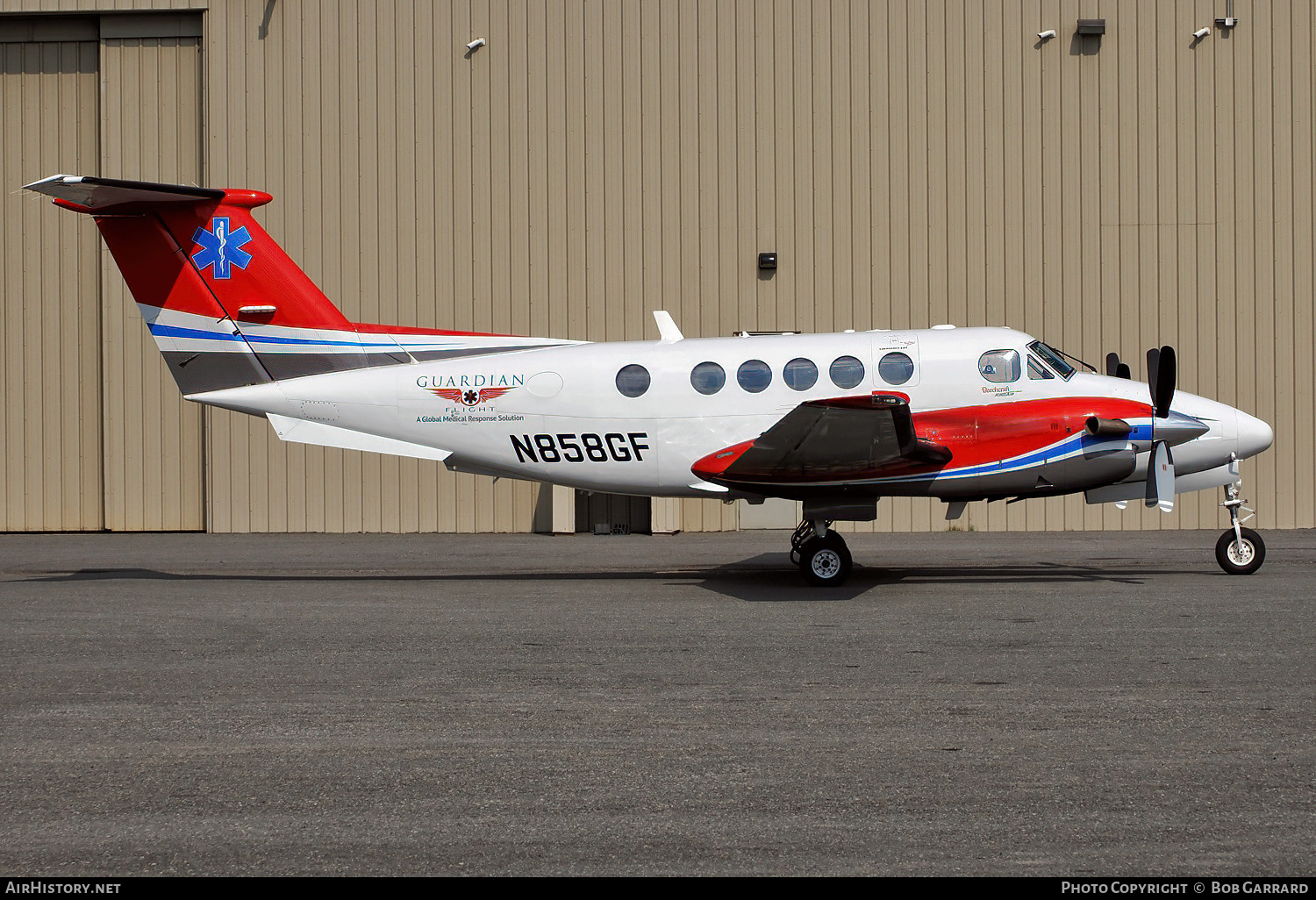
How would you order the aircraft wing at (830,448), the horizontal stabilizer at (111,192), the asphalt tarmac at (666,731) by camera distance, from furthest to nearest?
the horizontal stabilizer at (111,192) < the aircraft wing at (830,448) < the asphalt tarmac at (666,731)

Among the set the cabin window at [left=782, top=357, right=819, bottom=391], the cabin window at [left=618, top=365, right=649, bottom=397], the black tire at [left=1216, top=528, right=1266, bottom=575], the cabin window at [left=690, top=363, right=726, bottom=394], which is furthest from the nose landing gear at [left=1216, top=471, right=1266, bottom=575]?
the cabin window at [left=618, top=365, right=649, bottom=397]

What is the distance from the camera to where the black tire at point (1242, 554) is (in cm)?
1245

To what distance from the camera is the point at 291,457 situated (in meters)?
20.4

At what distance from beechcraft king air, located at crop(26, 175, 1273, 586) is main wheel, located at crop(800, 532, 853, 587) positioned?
11cm

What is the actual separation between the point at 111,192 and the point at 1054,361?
10.2 m

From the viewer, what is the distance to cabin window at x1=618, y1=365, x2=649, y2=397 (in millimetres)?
12516

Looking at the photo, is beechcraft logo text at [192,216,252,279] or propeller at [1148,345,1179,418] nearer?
propeller at [1148,345,1179,418]

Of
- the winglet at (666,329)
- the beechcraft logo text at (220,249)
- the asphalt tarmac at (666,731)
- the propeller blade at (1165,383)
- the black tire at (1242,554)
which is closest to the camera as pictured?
the asphalt tarmac at (666,731)

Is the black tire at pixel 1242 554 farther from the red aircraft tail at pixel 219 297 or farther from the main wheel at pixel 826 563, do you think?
the red aircraft tail at pixel 219 297

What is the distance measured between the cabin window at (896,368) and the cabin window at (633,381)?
2574 mm

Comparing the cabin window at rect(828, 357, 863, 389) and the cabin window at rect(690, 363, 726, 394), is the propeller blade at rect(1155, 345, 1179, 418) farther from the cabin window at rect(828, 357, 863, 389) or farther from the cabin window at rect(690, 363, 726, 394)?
the cabin window at rect(690, 363, 726, 394)

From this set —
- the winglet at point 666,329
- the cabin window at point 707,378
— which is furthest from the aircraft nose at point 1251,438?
the winglet at point 666,329

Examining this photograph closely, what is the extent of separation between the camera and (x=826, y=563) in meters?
11.7
